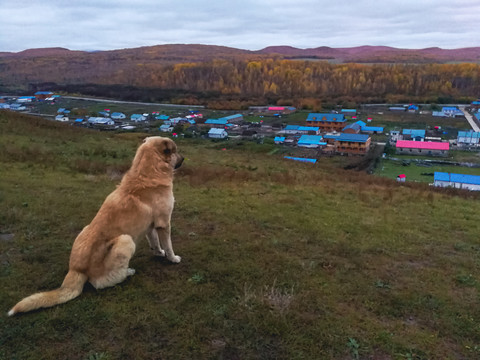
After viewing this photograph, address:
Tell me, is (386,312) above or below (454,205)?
above

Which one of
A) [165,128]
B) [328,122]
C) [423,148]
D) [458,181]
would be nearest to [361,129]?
A: [328,122]

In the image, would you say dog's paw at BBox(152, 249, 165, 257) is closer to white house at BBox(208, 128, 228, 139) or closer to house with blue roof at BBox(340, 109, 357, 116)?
white house at BBox(208, 128, 228, 139)

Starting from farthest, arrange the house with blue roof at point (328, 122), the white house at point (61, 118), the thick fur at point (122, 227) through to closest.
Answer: the white house at point (61, 118)
the house with blue roof at point (328, 122)
the thick fur at point (122, 227)

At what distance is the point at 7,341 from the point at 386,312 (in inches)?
182

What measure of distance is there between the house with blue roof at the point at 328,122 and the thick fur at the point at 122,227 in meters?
55.7

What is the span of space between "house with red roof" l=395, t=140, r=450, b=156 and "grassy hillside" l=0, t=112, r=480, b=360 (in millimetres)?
36357

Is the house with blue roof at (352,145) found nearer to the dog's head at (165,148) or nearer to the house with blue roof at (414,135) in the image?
the house with blue roof at (414,135)

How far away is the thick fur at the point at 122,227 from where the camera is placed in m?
4.36

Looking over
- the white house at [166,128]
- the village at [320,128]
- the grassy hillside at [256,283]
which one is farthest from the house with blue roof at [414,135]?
the grassy hillside at [256,283]

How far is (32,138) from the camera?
1811 centimetres

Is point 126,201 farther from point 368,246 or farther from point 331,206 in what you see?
point 331,206

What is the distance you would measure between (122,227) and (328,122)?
57.6 meters

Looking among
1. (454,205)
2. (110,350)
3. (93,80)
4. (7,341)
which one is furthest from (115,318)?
(93,80)

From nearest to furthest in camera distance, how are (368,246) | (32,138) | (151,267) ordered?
1. (151,267)
2. (368,246)
3. (32,138)
